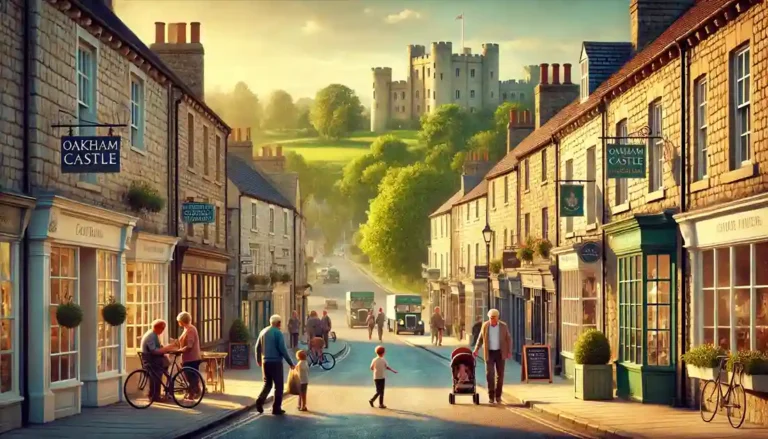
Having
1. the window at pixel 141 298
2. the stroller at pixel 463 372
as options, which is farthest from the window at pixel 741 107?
the window at pixel 141 298

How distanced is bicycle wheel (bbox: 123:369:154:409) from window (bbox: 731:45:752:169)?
1051cm

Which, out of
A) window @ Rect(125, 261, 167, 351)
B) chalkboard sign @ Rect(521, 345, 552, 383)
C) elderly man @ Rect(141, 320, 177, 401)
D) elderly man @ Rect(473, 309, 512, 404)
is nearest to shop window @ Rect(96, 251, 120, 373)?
elderly man @ Rect(141, 320, 177, 401)

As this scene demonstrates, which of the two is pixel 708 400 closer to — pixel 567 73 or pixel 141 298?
pixel 141 298

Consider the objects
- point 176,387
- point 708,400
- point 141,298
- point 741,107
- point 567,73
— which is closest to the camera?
point 741,107

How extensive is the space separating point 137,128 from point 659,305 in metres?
11.3

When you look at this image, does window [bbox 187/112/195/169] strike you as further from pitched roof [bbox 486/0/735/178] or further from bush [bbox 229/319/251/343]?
pitched roof [bbox 486/0/735/178]

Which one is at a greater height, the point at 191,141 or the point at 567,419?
the point at 191,141

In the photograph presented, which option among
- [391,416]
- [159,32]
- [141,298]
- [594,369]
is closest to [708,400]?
[594,369]

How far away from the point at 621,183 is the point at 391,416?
8.74 m

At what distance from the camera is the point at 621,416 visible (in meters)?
19.1

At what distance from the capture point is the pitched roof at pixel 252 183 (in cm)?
4944

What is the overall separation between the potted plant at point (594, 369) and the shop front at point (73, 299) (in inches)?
350

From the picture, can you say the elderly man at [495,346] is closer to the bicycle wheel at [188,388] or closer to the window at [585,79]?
the bicycle wheel at [188,388]

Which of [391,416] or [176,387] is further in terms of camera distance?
[176,387]
